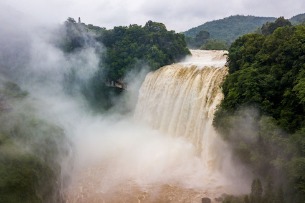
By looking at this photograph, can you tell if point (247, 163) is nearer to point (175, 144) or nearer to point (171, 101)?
point (175, 144)

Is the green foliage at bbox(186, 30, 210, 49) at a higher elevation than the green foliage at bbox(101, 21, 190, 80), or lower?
higher

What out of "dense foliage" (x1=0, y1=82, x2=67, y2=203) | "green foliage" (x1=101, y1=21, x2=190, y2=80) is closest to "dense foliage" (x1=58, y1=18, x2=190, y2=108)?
"green foliage" (x1=101, y1=21, x2=190, y2=80)

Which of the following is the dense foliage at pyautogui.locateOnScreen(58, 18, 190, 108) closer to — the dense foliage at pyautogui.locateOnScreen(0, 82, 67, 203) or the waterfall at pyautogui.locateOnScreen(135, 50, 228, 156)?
the waterfall at pyautogui.locateOnScreen(135, 50, 228, 156)

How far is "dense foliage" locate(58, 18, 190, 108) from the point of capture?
25.0m

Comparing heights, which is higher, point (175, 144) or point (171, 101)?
point (171, 101)

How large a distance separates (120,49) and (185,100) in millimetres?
10540

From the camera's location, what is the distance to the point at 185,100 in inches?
706

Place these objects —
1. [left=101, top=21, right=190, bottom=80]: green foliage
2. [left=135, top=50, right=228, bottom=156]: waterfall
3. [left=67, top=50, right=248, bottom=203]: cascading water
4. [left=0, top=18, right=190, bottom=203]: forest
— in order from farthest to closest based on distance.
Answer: [left=101, top=21, right=190, bottom=80]: green foliage, [left=135, top=50, right=228, bottom=156]: waterfall, [left=67, top=50, right=248, bottom=203]: cascading water, [left=0, top=18, right=190, bottom=203]: forest

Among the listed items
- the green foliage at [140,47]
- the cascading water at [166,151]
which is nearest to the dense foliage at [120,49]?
the green foliage at [140,47]

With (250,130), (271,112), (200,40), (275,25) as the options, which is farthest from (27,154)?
(200,40)

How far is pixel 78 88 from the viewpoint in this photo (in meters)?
26.6

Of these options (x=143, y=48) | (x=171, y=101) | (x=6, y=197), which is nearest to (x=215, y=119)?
(x=171, y=101)

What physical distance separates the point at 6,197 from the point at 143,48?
17204mm

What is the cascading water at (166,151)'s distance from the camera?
1455 centimetres
